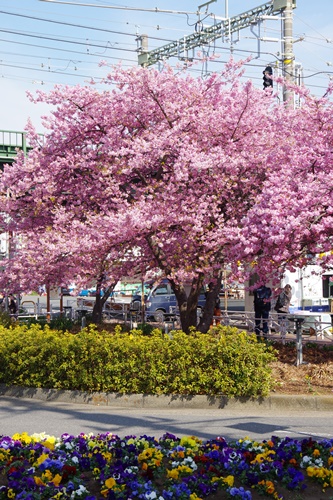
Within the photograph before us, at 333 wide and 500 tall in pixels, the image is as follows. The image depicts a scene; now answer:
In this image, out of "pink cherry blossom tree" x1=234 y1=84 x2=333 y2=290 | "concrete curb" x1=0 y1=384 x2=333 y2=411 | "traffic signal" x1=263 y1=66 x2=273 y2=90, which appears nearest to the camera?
"concrete curb" x1=0 y1=384 x2=333 y2=411

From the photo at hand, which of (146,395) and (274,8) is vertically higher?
(274,8)

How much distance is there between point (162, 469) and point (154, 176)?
35.1 feet

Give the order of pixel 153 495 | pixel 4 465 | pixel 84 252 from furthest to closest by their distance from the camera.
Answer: pixel 84 252, pixel 4 465, pixel 153 495

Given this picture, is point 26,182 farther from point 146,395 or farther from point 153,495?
point 153,495

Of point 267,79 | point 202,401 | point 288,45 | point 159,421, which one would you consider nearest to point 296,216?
point 202,401

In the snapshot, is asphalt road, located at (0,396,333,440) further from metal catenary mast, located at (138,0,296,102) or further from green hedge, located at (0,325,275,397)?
metal catenary mast, located at (138,0,296,102)

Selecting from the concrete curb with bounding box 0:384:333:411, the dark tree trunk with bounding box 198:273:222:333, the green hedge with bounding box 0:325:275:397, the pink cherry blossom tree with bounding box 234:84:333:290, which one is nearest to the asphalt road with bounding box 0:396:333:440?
the concrete curb with bounding box 0:384:333:411

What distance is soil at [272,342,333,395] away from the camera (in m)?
11.7

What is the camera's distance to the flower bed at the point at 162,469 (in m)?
5.18

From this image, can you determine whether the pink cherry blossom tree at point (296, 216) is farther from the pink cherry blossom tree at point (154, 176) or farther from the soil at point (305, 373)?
the soil at point (305, 373)

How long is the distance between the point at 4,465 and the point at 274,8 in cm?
2144

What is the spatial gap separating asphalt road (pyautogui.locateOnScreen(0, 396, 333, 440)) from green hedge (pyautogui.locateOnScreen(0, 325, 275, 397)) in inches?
14.9

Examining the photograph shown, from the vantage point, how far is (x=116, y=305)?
31000 mm

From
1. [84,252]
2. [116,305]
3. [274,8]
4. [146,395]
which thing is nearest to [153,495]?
[146,395]
